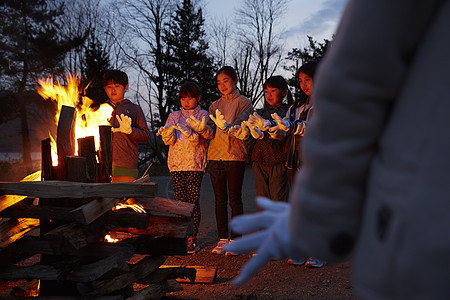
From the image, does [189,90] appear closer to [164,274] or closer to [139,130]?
[139,130]

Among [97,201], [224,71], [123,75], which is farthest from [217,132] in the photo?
[97,201]

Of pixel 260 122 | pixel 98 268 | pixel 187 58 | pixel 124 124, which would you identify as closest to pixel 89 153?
pixel 98 268

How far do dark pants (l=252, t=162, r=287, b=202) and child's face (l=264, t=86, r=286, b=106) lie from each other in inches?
31.5

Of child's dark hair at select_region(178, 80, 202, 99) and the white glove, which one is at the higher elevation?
child's dark hair at select_region(178, 80, 202, 99)

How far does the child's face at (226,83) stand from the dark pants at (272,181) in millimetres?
996

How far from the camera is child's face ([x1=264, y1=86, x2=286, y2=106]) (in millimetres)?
4535

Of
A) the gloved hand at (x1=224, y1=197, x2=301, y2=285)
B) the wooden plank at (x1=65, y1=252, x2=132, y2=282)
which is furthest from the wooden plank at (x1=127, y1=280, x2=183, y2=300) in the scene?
the gloved hand at (x1=224, y1=197, x2=301, y2=285)

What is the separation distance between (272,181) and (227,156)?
624 mm

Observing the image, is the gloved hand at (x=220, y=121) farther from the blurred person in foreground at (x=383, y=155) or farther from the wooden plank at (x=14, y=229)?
the blurred person in foreground at (x=383, y=155)

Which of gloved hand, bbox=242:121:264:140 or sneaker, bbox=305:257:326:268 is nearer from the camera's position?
sneaker, bbox=305:257:326:268

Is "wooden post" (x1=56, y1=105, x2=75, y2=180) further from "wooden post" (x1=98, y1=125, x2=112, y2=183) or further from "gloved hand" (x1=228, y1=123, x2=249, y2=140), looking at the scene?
"gloved hand" (x1=228, y1=123, x2=249, y2=140)

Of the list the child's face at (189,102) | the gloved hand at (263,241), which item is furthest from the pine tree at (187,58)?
the gloved hand at (263,241)

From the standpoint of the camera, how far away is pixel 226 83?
15.4ft

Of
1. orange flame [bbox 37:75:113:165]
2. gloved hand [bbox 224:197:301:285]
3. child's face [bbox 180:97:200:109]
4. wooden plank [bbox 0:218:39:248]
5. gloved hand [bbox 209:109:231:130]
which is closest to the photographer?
gloved hand [bbox 224:197:301:285]
